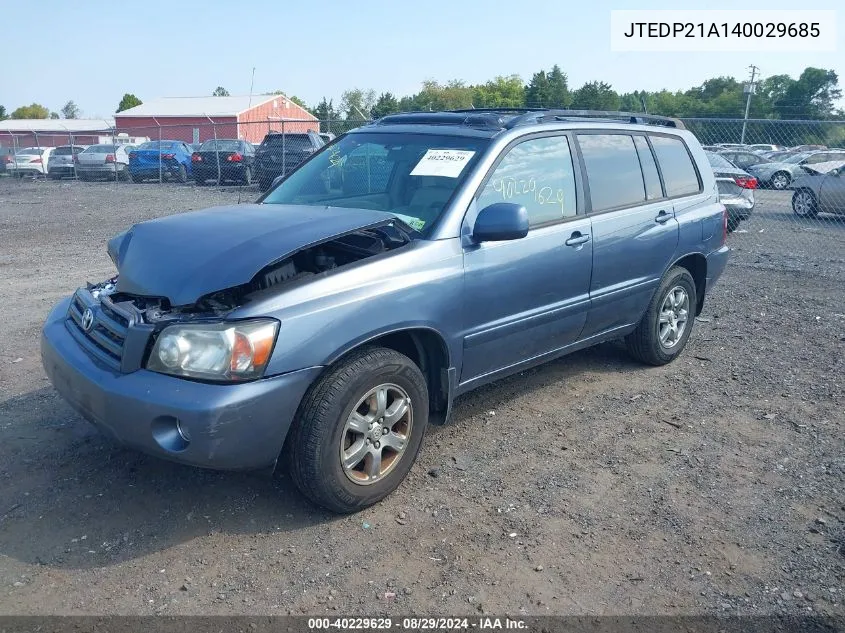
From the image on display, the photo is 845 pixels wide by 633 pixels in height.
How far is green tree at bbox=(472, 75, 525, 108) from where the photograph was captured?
59969mm

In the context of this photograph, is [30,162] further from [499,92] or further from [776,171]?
[499,92]

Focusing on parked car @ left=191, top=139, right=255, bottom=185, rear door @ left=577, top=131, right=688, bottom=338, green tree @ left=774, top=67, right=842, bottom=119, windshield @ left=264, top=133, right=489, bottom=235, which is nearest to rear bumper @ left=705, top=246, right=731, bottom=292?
rear door @ left=577, top=131, right=688, bottom=338

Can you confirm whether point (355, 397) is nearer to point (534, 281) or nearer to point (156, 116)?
point (534, 281)

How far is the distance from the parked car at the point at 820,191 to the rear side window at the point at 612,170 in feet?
38.6

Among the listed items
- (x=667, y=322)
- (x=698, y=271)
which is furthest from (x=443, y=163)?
(x=698, y=271)

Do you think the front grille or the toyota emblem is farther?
the toyota emblem

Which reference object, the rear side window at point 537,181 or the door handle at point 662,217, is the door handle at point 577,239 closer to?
the rear side window at point 537,181

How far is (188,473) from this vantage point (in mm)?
3768

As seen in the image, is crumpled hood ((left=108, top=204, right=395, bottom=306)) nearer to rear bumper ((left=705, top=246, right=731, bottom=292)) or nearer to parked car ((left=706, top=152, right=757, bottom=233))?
rear bumper ((left=705, top=246, right=731, bottom=292))

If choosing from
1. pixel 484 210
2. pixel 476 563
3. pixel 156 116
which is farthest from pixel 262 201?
pixel 156 116

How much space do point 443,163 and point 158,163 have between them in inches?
848

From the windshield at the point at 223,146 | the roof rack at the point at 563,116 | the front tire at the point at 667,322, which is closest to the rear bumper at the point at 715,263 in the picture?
the front tire at the point at 667,322

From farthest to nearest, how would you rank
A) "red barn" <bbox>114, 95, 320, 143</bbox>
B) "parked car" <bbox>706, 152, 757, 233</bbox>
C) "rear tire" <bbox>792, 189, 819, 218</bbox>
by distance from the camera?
1. "red barn" <bbox>114, 95, 320, 143</bbox>
2. "rear tire" <bbox>792, 189, 819, 218</bbox>
3. "parked car" <bbox>706, 152, 757, 233</bbox>

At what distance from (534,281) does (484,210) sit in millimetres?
617
